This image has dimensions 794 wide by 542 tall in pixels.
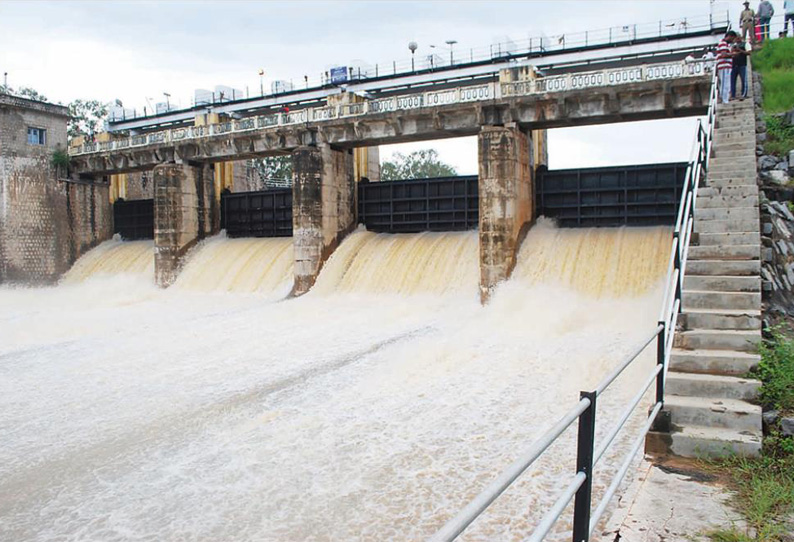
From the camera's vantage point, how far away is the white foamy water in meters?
6.59

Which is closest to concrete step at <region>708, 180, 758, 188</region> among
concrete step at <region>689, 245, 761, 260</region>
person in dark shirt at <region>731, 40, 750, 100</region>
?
concrete step at <region>689, 245, 761, 260</region>

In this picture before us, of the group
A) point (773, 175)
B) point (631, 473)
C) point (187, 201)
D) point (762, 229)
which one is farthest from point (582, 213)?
point (187, 201)

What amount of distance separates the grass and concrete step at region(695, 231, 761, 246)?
2054 millimetres

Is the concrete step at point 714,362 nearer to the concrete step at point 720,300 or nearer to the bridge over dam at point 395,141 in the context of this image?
the concrete step at point 720,300

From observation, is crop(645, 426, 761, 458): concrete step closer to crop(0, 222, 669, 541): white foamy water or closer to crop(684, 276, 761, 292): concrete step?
crop(0, 222, 669, 541): white foamy water

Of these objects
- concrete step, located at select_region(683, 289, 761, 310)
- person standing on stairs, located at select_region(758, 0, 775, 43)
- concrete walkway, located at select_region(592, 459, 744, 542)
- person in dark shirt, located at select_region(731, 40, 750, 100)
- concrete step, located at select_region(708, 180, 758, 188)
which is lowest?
concrete walkway, located at select_region(592, 459, 744, 542)

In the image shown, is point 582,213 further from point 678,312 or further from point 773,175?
point 678,312

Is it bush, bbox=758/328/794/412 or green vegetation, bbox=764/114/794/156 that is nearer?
bush, bbox=758/328/794/412

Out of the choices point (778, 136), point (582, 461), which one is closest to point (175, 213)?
point (778, 136)

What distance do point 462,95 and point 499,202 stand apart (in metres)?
4.03

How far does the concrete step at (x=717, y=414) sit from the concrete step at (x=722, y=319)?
1.34 m

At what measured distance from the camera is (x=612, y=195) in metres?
20.0

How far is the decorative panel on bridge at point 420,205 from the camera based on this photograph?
22.4 metres

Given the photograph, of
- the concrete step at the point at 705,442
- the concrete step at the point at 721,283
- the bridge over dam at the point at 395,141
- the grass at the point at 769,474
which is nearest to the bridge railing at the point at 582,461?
the concrete step at the point at 705,442
